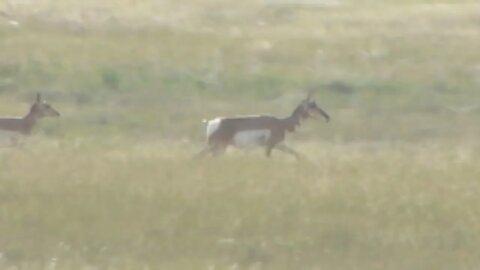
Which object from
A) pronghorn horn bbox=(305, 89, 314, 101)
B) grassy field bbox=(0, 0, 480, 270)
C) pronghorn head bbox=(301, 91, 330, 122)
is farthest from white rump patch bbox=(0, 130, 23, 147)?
pronghorn horn bbox=(305, 89, 314, 101)

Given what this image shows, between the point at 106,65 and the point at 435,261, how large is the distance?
Answer: 1690 cm

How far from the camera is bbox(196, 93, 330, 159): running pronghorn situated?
18938mm

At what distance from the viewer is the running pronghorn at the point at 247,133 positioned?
62.1 ft

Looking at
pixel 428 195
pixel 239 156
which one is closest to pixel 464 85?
pixel 239 156

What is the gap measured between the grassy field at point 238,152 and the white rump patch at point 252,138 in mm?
180

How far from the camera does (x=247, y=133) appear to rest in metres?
19.3

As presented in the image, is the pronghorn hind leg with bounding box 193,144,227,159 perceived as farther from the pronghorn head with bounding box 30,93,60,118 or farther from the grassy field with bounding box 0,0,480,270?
the pronghorn head with bounding box 30,93,60,118

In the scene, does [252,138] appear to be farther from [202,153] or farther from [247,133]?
[202,153]

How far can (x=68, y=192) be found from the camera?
1326cm

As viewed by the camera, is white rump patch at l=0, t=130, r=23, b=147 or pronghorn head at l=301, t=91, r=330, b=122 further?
pronghorn head at l=301, t=91, r=330, b=122

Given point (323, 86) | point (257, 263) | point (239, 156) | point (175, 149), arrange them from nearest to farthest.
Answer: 1. point (257, 263)
2. point (239, 156)
3. point (175, 149)
4. point (323, 86)

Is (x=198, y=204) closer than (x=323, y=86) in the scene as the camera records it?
Yes

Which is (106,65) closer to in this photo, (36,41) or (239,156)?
(36,41)

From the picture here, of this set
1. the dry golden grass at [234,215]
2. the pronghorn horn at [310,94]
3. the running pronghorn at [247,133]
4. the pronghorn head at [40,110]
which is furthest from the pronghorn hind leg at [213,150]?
the pronghorn head at [40,110]
